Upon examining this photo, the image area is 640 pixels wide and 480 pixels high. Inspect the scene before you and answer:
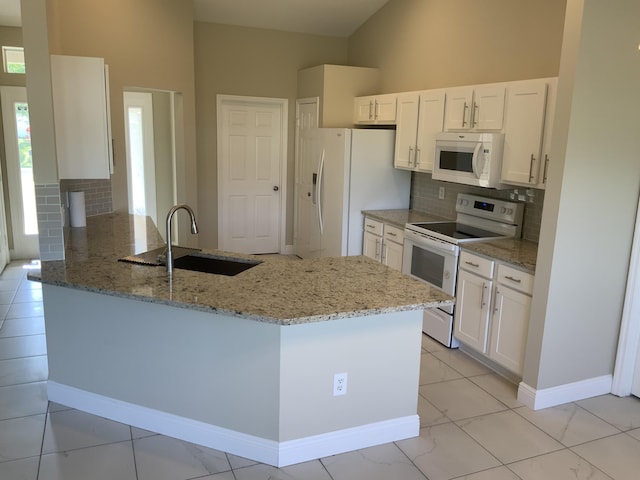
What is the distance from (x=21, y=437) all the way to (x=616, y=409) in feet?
11.9

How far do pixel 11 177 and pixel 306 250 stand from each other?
3.65 meters

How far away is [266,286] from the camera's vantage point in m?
2.67

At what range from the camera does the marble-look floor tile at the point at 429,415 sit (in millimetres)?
3115

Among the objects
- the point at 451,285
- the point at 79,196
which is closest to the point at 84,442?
the point at 79,196

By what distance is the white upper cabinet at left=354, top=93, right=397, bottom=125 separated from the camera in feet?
17.4

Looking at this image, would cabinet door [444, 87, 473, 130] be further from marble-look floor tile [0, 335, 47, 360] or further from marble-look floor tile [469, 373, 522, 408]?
marble-look floor tile [0, 335, 47, 360]

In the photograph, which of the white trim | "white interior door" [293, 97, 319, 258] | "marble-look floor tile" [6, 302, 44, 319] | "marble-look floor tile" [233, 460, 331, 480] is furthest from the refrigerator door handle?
"marble-look floor tile" [233, 460, 331, 480]

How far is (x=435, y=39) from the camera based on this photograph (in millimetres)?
5086

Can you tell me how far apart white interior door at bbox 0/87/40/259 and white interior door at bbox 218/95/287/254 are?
2246 mm

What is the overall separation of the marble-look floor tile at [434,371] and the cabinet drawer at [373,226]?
59.8 inches

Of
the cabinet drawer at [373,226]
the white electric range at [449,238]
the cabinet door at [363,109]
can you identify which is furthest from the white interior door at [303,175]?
the white electric range at [449,238]

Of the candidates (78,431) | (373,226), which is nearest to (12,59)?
(373,226)

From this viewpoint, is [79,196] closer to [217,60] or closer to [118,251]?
[118,251]

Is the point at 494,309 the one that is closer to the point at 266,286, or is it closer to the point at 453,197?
the point at 453,197
